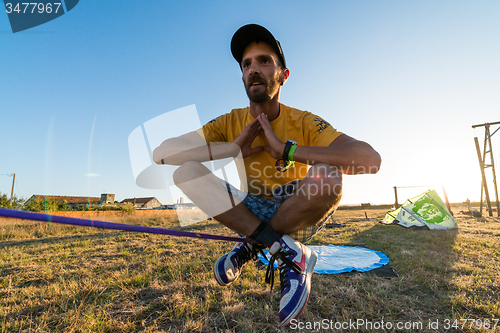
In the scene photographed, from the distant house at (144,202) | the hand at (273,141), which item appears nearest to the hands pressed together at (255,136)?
the hand at (273,141)

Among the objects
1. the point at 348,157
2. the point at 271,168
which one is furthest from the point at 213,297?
the point at 348,157

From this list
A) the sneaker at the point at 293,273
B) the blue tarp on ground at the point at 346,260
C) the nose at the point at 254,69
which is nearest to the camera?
the sneaker at the point at 293,273

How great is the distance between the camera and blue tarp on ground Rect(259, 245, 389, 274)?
3.37 meters

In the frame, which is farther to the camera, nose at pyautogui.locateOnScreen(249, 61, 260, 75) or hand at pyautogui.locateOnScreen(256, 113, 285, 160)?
nose at pyautogui.locateOnScreen(249, 61, 260, 75)

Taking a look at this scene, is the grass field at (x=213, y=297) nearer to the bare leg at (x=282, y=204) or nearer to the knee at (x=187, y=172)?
the bare leg at (x=282, y=204)

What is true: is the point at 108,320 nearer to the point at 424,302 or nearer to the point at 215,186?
the point at 215,186

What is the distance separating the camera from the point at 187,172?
1846 millimetres

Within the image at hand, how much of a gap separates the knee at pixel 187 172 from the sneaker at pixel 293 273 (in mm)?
866

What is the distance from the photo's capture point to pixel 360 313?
80.5 inches

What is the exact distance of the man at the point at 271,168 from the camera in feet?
5.69

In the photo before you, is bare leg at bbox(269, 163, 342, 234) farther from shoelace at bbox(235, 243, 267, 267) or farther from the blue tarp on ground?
the blue tarp on ground

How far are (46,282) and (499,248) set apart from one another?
8.03 meters

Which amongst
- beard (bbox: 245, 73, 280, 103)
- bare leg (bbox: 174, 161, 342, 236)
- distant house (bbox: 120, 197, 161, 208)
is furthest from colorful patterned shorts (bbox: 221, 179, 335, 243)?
distant house (bbox: 120, 197, 161, 208)

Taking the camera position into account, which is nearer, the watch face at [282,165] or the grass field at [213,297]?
the grass field at [213,297]
